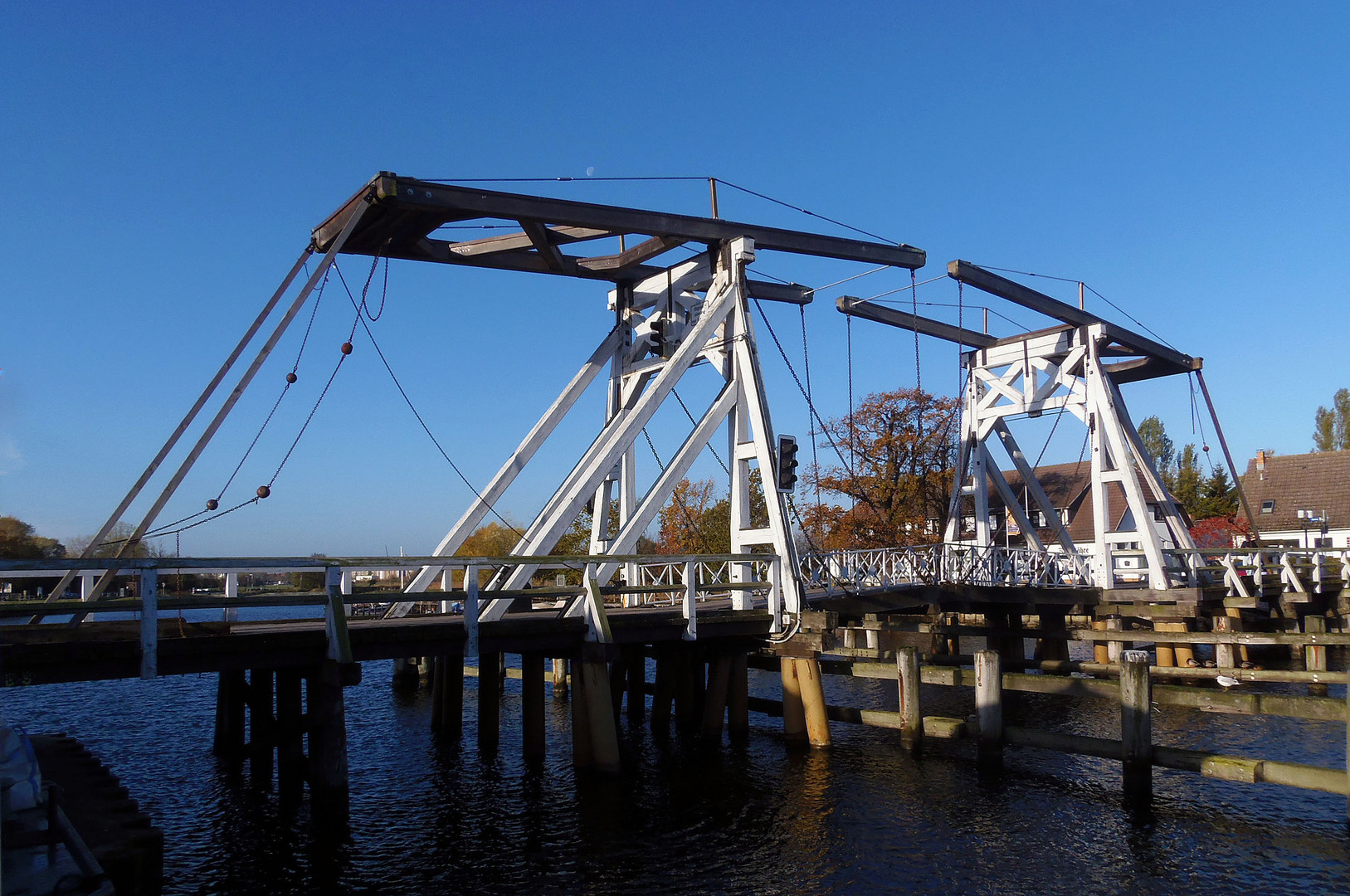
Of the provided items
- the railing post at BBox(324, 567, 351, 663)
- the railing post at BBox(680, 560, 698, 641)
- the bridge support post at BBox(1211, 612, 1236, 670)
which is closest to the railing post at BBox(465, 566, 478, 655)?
the railing post at BBox(324, 567, 351, 663)

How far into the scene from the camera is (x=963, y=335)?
24.0 metres

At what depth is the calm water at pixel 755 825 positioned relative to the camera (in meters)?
9.96

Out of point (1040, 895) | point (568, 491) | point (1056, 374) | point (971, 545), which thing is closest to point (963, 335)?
point (1056, 374)

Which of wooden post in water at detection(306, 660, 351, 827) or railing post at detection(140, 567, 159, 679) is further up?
railing post at detection(140, 567, 159, 679)

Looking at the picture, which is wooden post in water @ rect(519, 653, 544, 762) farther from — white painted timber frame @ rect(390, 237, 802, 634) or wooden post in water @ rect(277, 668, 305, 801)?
wooden post in water @ rect(277, 668, 305, 801)

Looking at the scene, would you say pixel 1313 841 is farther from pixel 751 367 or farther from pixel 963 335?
pixel 963 335

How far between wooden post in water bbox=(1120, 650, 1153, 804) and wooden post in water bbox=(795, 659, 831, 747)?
4.44 meters

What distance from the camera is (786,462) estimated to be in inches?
597

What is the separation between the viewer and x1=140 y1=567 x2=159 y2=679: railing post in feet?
29.9

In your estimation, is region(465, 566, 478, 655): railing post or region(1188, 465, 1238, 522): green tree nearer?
region(465, 566, 478, 655): railing post

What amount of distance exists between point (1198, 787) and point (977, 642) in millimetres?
A: 21176

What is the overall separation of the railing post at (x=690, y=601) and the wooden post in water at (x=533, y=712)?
90.5 inches

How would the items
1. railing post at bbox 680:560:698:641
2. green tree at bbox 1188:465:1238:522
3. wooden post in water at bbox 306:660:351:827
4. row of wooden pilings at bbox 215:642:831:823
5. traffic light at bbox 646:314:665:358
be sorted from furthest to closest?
1. green tree at bbox 1188:465:1238:522
2. traffic light at bbox 646:314:665:358
3. railing post at bbox 680:560:698:641
4. row of wooden pilings at bbox 215:642:831:823
5. wooden post in water at bbox 306:660:351:827

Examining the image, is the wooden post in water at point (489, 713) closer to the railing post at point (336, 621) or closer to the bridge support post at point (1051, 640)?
the railing post at point (336, 621)
